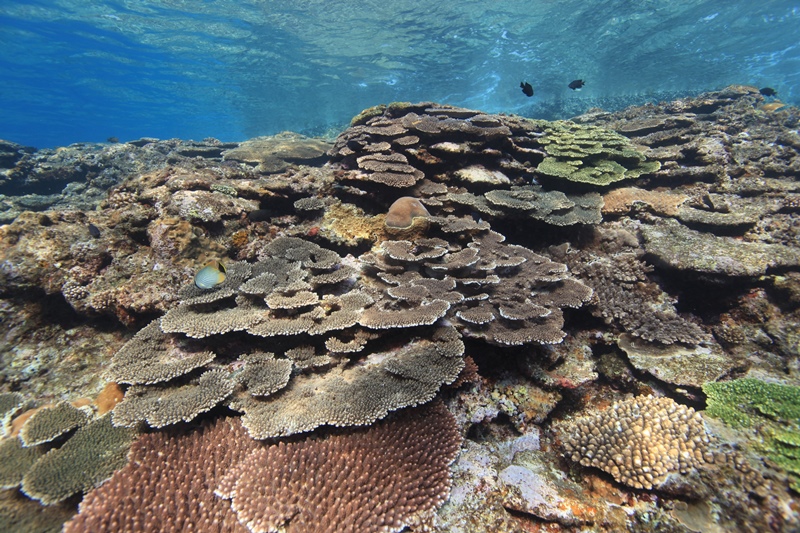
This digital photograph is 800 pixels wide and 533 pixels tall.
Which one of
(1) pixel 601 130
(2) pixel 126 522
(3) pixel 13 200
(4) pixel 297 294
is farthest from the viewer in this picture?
(3) pixel 13 200

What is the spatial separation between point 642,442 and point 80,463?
5.15 meters

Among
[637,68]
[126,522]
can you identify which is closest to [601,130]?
[126,522]

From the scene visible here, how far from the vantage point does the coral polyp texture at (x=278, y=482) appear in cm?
240

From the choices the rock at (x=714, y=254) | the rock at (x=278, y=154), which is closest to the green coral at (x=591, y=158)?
→ the rock at (x=714, y=254)

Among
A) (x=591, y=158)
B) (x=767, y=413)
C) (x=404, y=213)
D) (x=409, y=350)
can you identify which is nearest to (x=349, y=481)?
(x=409, y=350)

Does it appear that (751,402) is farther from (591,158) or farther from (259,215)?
(259,215)

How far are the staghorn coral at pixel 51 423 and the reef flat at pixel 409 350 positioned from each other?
22mm

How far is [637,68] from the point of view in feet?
120

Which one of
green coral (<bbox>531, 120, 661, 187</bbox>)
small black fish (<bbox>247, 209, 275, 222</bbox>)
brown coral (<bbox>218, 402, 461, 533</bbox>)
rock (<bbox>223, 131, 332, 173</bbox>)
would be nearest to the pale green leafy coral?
brown coral (<bbox>218, 402, 461, 533</bbox>)

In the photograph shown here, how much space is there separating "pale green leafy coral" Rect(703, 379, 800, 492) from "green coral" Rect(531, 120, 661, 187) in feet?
16.0

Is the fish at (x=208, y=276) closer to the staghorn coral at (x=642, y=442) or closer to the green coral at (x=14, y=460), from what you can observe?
the green coral at (x=14, y=460)

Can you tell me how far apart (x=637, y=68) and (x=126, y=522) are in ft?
172

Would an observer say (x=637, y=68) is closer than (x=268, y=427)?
No

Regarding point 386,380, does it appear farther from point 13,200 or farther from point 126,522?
point 13,200
